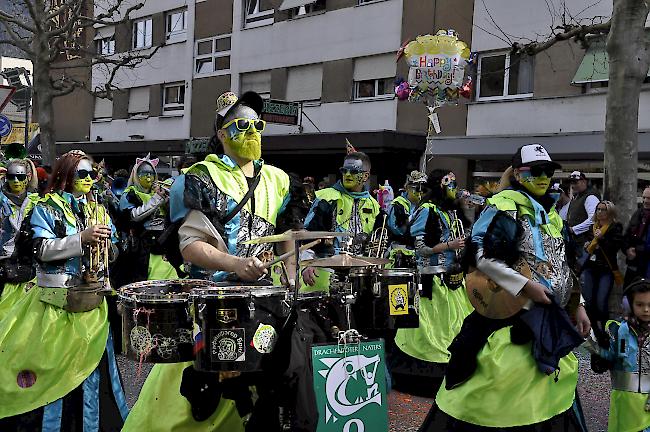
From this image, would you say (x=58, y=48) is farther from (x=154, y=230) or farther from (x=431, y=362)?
(x=431, y=362)

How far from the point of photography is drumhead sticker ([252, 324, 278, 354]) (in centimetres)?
310

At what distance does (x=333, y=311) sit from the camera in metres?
Result: 3.52

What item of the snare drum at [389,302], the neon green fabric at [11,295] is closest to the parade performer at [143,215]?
the neon green fabric at [11,295]

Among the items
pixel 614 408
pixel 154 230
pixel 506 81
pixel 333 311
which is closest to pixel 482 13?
pixel 506 81

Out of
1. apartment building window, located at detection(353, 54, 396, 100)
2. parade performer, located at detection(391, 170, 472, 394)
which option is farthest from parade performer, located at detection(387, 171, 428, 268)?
apartment building window, located at detection(353, 54, 396, 100)

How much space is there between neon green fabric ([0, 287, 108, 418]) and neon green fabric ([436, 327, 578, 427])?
2.15 m

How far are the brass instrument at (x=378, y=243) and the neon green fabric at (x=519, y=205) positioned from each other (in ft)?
7.94

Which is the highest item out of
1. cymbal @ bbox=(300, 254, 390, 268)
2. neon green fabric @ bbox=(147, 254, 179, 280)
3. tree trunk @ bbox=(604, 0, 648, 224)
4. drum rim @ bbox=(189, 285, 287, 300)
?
tree trunk @ bbox=(604, 0, 648, 224)

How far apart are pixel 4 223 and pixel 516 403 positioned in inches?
194

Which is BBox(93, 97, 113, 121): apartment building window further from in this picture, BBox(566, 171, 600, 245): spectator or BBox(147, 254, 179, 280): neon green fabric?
BBox(147, 254, 179, 280): neon green fabric

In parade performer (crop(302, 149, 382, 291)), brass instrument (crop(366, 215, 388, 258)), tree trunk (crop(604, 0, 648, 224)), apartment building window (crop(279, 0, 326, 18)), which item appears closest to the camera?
brass instrument (crop(366, 215, 388, 258))

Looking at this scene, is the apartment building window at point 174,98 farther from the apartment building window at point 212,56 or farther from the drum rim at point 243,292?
the drum rim at point 243,292

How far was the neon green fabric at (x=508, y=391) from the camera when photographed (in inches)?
153

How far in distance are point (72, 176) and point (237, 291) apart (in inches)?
86.7
